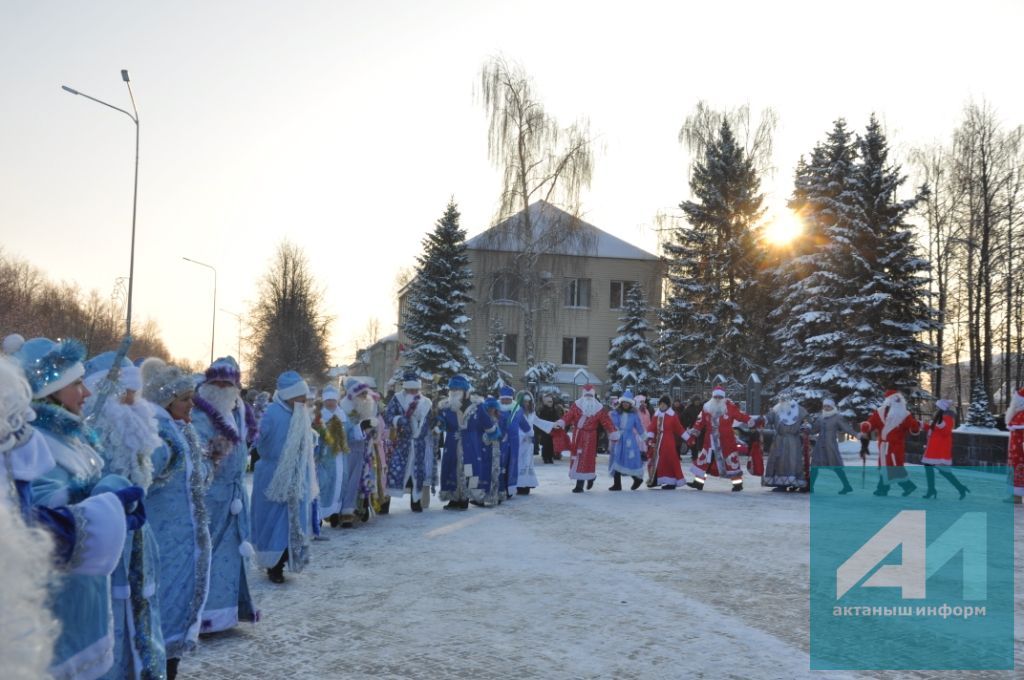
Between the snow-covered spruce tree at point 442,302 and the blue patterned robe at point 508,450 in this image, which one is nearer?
the blue patterned robe at point 508,450

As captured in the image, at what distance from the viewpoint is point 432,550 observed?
10312 mm

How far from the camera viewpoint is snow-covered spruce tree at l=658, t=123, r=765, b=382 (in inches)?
1561

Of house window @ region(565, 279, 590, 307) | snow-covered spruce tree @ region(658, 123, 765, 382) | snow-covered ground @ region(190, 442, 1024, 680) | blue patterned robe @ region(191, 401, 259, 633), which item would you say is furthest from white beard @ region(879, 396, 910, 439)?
house window @ region(565, 279, 590, 307)

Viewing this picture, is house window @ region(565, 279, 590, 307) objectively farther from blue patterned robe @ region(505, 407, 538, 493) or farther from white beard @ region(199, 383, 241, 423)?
white beard @ region(199, 383, 241, 423)

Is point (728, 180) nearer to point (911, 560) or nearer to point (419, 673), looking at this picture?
point (911, 560)

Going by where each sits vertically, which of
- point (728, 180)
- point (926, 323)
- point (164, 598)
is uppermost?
point (728, 180)

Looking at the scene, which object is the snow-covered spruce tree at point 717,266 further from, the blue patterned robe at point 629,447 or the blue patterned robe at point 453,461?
the blue patterned robe at point 453,461

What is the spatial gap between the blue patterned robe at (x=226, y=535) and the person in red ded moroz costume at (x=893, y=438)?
1375cm

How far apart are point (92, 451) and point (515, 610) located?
180 inches

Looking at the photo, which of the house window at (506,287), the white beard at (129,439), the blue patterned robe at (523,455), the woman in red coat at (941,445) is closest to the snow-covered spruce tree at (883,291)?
the house window at (506,287)

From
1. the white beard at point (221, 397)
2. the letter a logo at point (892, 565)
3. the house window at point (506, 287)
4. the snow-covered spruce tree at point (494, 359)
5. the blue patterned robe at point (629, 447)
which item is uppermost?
the house window at point (506, 287)

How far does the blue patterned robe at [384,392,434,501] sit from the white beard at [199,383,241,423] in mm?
7678

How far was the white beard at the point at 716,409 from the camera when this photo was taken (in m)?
18.9

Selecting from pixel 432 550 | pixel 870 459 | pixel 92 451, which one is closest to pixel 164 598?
pixel 92 451
